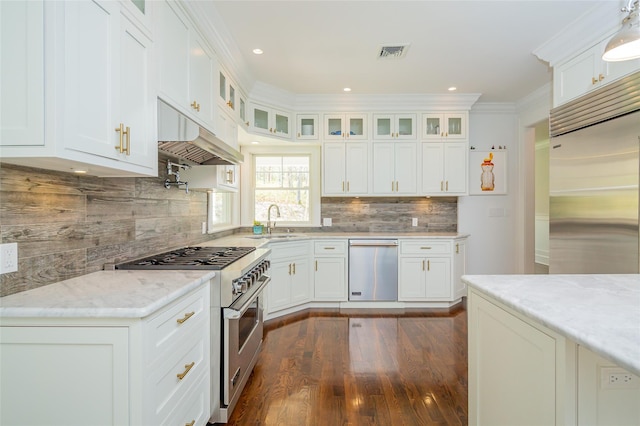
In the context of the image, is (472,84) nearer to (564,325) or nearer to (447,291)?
(447,291)

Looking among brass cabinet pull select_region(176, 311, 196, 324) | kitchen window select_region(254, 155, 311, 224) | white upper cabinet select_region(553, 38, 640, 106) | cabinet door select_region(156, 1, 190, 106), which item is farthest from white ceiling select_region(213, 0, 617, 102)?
brass cabinet pull select_region(176, 311, 196, 324)

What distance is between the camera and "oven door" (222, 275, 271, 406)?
1.88 m

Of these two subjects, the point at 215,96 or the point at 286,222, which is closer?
the point at 215,96

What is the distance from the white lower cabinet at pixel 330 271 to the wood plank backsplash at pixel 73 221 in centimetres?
194

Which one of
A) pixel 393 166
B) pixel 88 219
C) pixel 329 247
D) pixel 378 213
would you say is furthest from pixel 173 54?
pixel 378 213

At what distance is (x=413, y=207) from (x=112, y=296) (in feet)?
13.2

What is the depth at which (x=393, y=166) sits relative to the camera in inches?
171

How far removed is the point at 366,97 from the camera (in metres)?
4.26

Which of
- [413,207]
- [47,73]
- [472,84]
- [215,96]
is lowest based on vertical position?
[413,207]

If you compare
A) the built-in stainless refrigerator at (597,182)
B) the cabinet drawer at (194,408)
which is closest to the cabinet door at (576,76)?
the built-in stainless refrigerator at (597,182)

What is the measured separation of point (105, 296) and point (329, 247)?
9.67ft

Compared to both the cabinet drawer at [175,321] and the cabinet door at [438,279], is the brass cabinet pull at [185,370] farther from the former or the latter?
the cabinet door at [438,279]

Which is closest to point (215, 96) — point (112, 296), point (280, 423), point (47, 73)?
point (47, 73)

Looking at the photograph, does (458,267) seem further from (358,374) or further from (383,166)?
(358,374)
